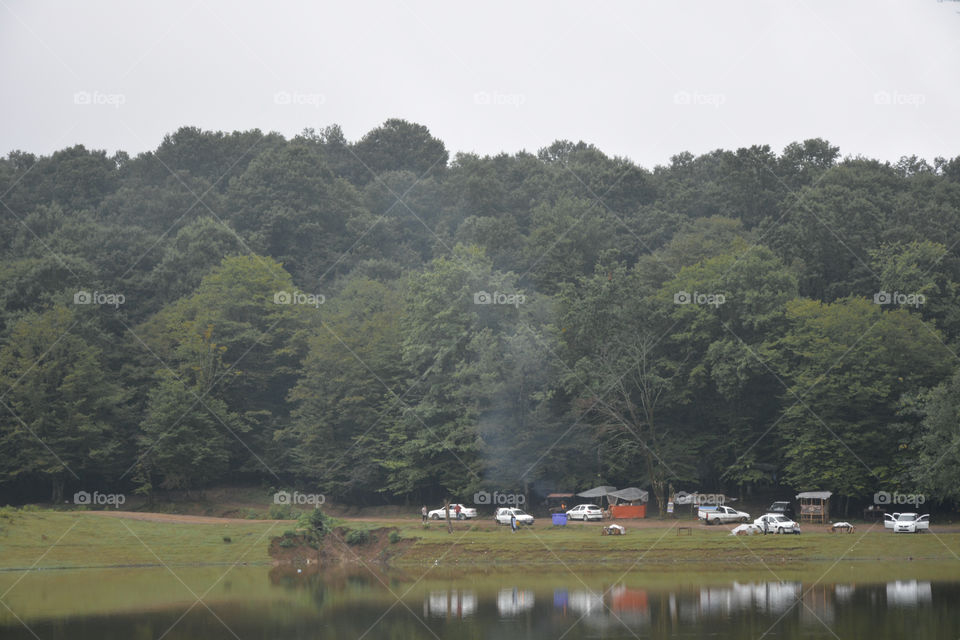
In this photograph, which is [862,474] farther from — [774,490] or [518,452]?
[518,452]

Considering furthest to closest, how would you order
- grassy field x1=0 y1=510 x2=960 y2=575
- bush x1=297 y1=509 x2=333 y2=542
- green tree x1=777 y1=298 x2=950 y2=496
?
green tree x1=777 y1=298 x2=950 y2=496 → bush x1=297 y1=509 x2=333 y2=542 → grassy field x1=0 y1=510 x2=960 y2=575

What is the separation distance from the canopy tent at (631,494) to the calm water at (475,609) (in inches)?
863

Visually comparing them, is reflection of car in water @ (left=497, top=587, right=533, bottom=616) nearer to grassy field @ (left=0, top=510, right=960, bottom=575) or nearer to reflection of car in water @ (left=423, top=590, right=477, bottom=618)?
reflection of car in water @ (left=423, top=590, right=477, bottom=618)

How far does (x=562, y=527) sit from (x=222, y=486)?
35.9 meters

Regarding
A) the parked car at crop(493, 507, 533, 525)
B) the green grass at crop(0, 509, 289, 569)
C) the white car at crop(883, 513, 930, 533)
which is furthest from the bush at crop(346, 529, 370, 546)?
the white car at crop(883, 513, 930, 533)

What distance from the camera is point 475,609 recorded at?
37938 mm

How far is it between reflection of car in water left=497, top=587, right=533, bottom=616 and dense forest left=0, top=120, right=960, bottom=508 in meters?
26.7
